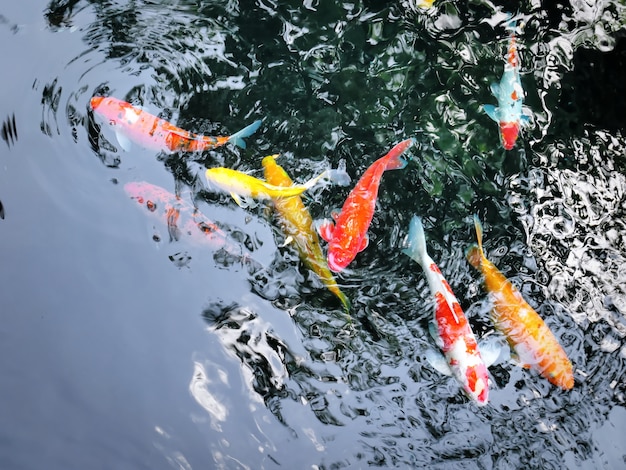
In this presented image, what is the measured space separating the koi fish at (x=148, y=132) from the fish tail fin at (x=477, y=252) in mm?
1514

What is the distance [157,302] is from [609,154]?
3.02m

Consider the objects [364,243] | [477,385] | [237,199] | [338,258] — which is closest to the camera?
[477,385]

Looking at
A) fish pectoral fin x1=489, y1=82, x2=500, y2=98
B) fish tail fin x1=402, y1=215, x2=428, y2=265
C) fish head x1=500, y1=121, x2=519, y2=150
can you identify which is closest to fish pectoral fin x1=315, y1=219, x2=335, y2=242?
fish tail fin x1=402, y1=215, x2=428, y2=265

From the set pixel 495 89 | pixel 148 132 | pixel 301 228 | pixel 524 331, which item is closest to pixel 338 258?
pixel 301 228

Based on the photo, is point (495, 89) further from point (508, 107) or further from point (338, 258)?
point (338, 258)

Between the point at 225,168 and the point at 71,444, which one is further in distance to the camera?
the point at 225,168

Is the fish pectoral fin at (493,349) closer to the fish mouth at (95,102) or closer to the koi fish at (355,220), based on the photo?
the koi fish at (355,220)

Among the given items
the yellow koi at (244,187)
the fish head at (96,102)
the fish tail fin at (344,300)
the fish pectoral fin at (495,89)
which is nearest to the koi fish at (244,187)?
the yellow koi at (244,187)

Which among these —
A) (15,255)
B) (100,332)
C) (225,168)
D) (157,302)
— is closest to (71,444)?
(100,332)

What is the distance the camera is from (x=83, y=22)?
393cm

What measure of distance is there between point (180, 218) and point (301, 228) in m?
0.71

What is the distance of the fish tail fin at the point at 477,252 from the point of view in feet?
10.6

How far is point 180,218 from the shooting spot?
325cm

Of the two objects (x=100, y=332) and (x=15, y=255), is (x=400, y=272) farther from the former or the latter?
(x=15, y=255)
